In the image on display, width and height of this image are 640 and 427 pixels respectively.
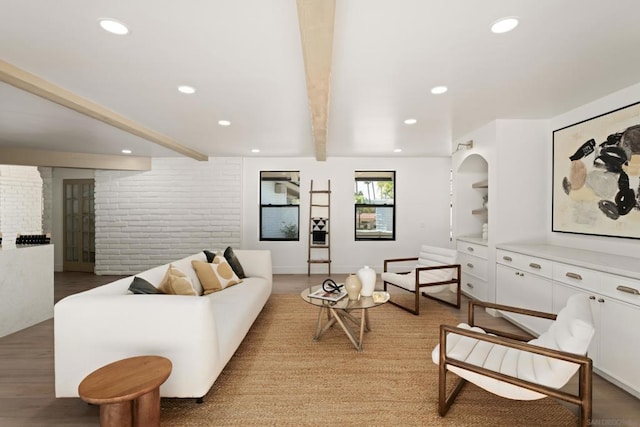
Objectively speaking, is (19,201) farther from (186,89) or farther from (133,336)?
(133,336)

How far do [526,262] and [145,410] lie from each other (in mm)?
3438

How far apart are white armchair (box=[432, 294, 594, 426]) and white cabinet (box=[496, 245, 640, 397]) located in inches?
22.4

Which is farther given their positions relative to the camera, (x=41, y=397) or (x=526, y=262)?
(x=526, y=262)

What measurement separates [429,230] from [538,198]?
257cm

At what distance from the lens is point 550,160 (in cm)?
352

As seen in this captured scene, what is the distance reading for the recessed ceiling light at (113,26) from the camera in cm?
165

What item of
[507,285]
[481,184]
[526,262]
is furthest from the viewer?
[481,184]

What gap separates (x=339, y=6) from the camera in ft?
4.99

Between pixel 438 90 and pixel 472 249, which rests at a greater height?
pixel 438 90

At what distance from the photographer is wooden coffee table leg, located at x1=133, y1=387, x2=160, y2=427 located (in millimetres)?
1555

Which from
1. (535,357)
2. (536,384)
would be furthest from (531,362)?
(536,384)

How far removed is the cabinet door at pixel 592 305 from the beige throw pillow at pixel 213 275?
10.5ft

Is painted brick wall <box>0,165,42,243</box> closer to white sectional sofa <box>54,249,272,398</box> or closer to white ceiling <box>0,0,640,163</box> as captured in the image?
white ceiling <box>0,0,640,163</box>

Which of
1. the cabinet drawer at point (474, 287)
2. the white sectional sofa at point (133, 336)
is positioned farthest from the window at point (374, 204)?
the white sectional sofa at point (133, 336)
